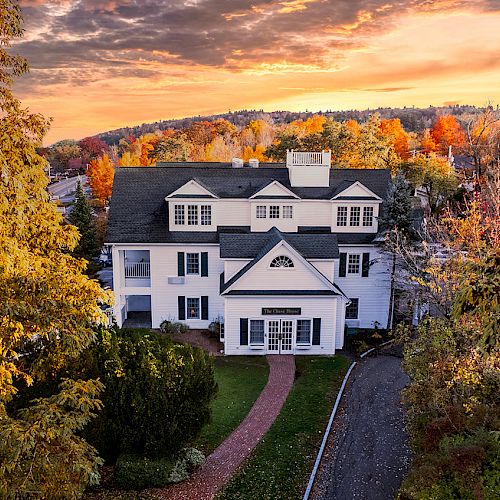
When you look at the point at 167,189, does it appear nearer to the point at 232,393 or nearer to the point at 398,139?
the point at 232,393

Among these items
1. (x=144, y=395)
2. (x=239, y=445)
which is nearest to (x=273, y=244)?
(x=239, y=445)

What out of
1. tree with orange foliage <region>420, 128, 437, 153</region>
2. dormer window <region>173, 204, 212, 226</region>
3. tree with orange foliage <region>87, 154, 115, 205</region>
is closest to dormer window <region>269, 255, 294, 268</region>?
dormer window <region>173, 204, 212, 226</region>

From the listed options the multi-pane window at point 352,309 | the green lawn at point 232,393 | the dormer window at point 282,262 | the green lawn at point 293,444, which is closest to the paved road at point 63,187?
the multi-pane window at point 352,309

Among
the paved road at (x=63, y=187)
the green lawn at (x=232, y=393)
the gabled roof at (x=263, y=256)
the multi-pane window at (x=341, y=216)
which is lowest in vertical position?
the green lawn at (x=232, y=393)

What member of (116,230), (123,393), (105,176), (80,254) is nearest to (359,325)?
(116,230)

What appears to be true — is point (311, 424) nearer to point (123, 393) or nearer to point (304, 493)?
point (304, 493)

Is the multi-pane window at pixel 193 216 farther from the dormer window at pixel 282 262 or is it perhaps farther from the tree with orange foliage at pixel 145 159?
the tree with orange foliage at pixel 145 159
